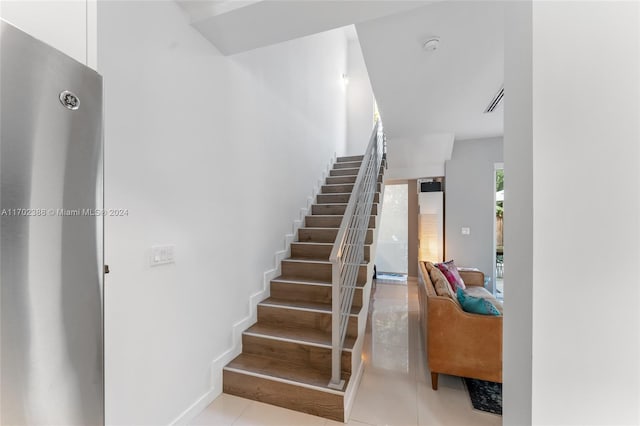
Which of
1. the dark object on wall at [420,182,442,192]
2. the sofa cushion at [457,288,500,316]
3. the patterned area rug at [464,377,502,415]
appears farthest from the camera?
the dark object on wall at [420,182,442,192]

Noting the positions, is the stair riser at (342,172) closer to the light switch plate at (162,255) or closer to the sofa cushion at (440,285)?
the sofa cushion at (440,285)

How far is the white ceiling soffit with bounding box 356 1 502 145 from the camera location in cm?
183

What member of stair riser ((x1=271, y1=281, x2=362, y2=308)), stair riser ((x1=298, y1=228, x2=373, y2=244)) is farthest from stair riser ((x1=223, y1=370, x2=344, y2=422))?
stair riser ((x1=298, y1=228, x2=373, y2=244))

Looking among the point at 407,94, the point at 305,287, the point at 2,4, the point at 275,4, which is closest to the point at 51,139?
the point at 2,4

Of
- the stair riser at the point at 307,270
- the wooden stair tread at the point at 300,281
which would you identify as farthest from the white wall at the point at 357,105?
the wooden stair tread at the point at 300,281

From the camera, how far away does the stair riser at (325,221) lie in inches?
138

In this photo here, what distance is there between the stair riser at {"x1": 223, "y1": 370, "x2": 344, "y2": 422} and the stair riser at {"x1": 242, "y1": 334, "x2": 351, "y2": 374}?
9.4 inches

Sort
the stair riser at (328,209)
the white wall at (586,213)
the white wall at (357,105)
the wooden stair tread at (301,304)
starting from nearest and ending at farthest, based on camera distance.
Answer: the white wall at (586,213)
the wooden stair tread at (301,304)
the stair riser at (328,209)
the white wall at (357,105)

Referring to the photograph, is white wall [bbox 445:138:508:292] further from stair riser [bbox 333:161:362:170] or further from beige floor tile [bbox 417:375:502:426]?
beige floor tile [bbox 417:375:502:426]

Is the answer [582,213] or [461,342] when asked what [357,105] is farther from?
[582,213]

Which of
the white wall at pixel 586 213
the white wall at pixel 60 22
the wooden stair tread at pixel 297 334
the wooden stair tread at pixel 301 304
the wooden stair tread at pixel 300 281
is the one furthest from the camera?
the wooden stair tread at pixel 300 281

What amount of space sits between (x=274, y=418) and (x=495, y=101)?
3.80m

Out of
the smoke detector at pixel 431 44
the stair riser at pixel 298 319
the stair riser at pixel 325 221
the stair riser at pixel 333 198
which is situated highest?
the smoke detector at pixel 431 44

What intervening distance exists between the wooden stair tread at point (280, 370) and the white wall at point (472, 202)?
4.00 metres
